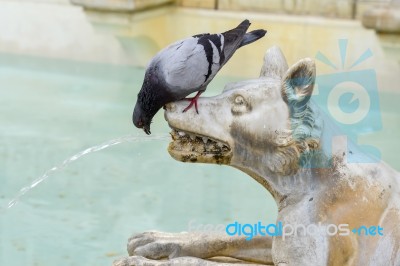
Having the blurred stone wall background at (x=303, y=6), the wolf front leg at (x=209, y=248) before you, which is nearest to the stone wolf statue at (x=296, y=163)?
the wolf front leg at (x=209, y=248)

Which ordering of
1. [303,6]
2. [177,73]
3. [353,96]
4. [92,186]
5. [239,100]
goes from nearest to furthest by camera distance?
[177,73]
[239,100]
[92,186]
[353,96]
[303,6]

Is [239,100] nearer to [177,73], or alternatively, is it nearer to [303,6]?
[177,73]

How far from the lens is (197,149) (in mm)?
2826

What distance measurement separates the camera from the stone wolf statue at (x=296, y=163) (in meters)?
2.74

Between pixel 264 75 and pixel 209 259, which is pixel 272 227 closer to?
pixel 209 259

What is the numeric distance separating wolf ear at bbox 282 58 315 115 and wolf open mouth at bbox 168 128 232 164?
23cm

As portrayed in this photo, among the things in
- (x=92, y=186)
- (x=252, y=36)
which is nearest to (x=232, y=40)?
(x=252, y=36)

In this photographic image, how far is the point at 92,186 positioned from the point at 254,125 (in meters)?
2.76

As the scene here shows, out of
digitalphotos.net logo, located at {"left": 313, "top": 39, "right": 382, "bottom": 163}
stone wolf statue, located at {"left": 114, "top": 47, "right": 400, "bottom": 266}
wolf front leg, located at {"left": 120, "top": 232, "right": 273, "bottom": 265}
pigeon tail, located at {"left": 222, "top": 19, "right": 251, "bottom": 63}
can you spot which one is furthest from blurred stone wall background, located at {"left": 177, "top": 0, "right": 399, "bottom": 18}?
stone wolf statue, located at {"left": 114, "top": 47, "right": 400, "bottom": 266}

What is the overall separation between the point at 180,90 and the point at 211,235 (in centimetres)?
66

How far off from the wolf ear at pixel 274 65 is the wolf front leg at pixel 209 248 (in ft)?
1.86

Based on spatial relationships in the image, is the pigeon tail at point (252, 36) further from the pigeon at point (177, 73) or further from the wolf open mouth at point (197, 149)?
the wolf open mouth at point (197, 149)

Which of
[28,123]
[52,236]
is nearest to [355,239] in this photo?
[52,236]

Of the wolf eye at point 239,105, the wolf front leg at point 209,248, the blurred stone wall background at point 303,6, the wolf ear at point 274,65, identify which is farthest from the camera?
the blurred stone wall background at point 303,6
